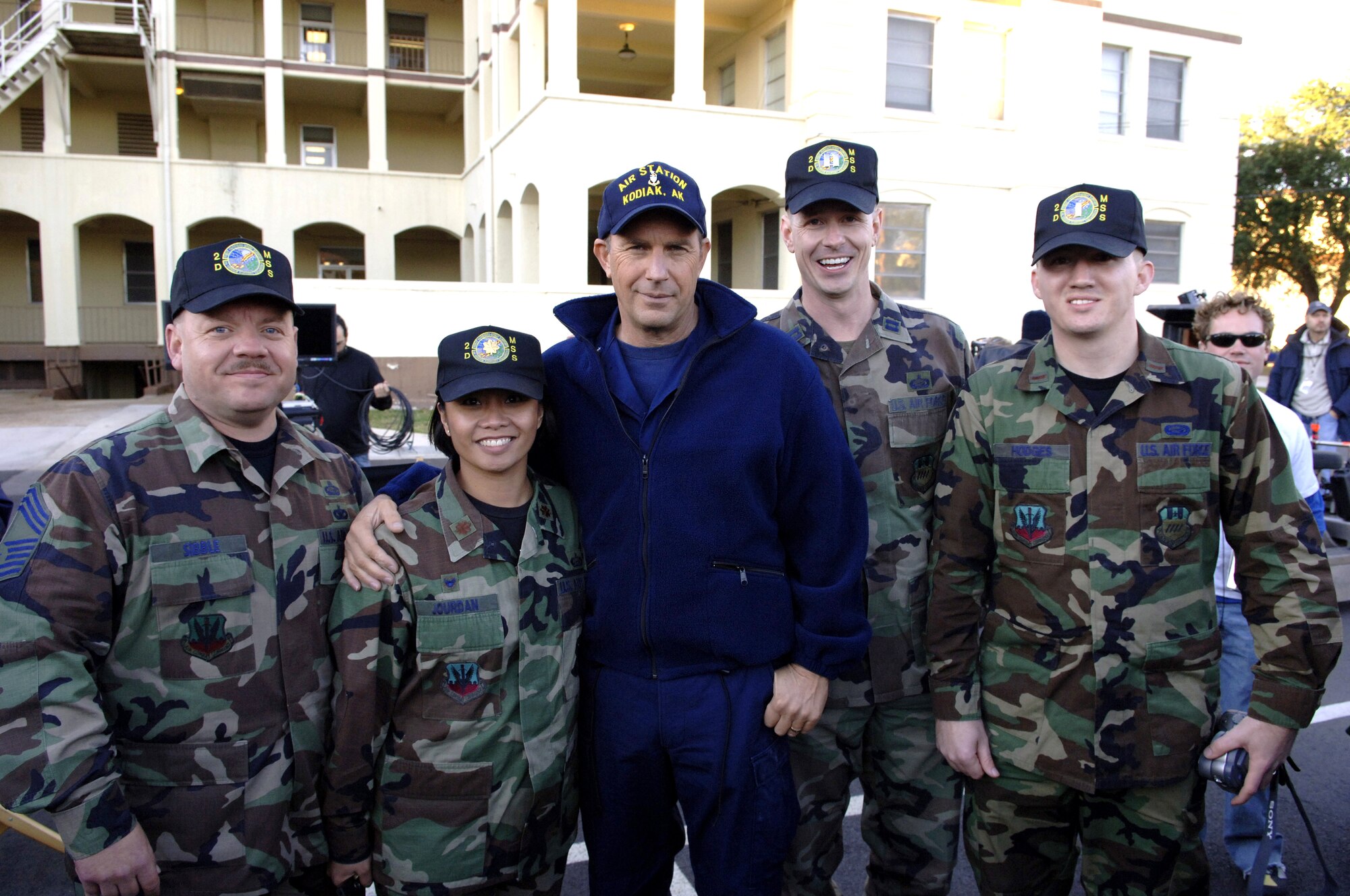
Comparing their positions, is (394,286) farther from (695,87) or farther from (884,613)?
(884,613)

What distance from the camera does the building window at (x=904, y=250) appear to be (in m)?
18.5

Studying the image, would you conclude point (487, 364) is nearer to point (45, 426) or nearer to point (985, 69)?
point (45, 426)

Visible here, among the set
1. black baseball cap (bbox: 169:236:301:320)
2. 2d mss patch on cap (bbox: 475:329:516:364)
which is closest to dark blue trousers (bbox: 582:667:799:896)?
2d mss patch on cap (bbox: 475:329:516:364)

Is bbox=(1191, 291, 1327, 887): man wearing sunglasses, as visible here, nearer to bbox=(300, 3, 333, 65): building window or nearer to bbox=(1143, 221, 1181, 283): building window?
bbox=(1143, 221, 1181, 283): building window

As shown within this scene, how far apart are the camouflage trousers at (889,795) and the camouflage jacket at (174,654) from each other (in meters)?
1.39

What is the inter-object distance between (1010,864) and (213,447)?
2.34 m

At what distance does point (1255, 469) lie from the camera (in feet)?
7.50

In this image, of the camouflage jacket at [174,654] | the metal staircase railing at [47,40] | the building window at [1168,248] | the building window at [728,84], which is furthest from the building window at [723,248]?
the camouflage jacket at [174,654]

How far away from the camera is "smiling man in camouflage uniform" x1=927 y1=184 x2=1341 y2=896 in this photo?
2.28 metres

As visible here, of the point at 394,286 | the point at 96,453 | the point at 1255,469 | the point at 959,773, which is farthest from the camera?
the point at 394,286

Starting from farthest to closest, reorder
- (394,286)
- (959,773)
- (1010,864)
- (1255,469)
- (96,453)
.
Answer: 1. (394,286)
2. (959,773)
3. (1010,864)
4. (1255,469)
5. (96,453)

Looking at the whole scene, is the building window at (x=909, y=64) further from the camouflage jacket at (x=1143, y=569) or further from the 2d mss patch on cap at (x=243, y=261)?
the 2d mss patch on cap at (x=243, y=261)

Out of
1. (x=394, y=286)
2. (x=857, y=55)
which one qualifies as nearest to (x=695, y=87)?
(x=857, y=55)

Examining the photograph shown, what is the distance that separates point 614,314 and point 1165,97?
22.1 m
